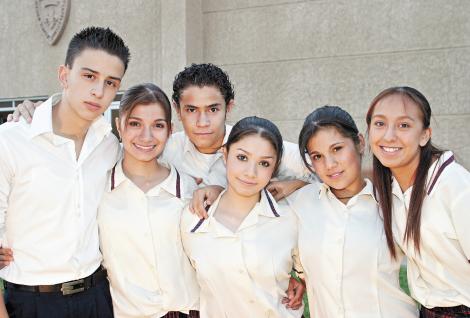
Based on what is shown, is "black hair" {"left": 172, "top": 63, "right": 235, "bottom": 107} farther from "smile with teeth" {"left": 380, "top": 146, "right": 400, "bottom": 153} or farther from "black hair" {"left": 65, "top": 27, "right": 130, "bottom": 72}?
"smile with teeth" {"left": 380, "top": 146, "right": 400, "bottom": 153}

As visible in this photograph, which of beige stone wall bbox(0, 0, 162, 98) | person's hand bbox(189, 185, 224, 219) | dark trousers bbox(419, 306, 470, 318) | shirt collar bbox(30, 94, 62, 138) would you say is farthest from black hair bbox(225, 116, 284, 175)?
→ beige stone wall bbox(0, 0, 162, 98)

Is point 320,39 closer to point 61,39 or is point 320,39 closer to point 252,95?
point 252,95

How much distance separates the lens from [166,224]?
237 cm

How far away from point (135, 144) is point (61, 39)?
6157mm

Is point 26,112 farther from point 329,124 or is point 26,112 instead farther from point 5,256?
point 329,124

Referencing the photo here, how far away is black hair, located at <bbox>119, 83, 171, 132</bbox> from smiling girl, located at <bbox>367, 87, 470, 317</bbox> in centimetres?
103

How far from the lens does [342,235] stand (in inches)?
89.6

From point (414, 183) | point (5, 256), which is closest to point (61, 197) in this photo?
point (5, 256)

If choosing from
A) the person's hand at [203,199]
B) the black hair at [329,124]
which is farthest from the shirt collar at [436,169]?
the person's hand at [203,199]

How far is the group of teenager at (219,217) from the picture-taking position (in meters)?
2.16

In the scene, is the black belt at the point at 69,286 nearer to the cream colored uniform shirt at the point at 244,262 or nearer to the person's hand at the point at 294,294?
the cream colored uniform shirt at the point at 244,262

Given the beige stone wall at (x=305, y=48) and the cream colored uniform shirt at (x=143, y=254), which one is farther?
the beige stone wall at (x=305, y=48)

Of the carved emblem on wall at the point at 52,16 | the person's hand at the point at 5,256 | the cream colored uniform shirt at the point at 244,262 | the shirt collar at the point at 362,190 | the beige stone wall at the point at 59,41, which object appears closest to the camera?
the person's hand at the point at 5,256

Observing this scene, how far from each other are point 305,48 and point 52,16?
13.6 feet
